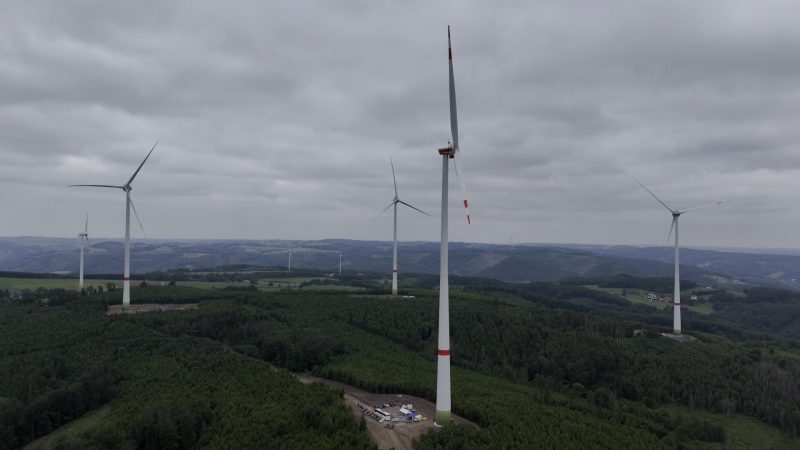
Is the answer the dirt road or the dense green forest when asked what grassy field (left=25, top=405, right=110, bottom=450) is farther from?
the dirt road

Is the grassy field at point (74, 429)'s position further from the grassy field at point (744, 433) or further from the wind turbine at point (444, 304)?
the grassy field at point (744, 433)

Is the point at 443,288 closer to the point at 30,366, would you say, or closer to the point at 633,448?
the point at 633,448

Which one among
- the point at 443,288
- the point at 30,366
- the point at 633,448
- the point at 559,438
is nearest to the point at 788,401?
the point at 633,448

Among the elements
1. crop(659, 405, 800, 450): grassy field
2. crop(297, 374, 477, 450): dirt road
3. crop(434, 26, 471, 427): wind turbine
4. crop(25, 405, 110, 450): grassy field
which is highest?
crop(434, 26, 471, 427): wind turbine

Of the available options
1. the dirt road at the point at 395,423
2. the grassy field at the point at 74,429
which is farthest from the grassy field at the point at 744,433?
the grassy field at the point at 74,429

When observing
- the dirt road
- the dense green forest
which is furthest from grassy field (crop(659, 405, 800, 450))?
the dirt road
